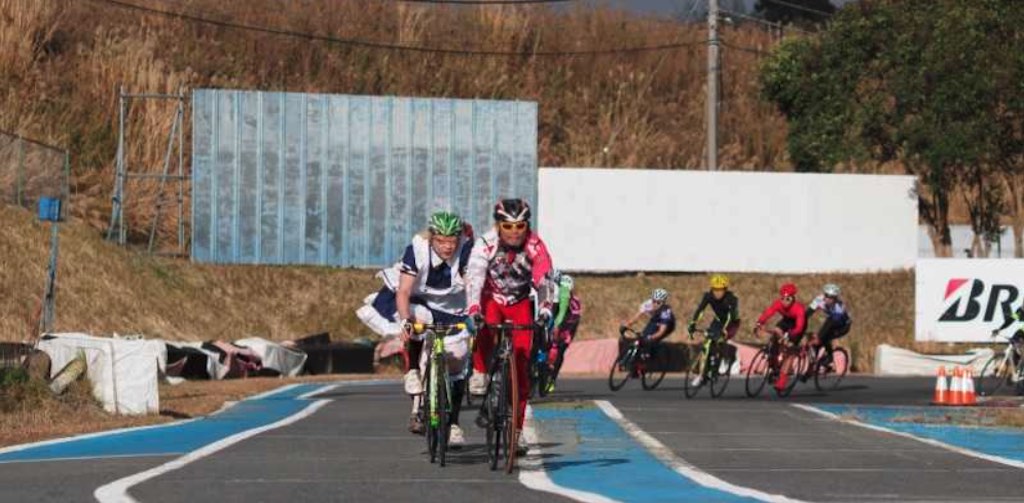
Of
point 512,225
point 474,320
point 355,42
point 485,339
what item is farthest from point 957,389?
point 355,42

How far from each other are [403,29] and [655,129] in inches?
335

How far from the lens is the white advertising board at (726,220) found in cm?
4616

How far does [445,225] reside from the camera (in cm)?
1506

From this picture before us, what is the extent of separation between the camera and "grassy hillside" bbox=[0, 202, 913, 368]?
1576 inches

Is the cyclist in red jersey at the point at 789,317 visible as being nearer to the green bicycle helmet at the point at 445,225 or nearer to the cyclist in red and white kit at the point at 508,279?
the green bicycle helmet at the point at 445,225

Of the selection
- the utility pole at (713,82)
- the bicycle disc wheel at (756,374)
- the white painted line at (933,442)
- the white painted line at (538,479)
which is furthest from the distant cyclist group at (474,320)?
the utility pole at (713,82)

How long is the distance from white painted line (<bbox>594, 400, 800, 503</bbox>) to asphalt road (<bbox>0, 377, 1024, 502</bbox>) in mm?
94

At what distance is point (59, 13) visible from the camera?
5584 cm

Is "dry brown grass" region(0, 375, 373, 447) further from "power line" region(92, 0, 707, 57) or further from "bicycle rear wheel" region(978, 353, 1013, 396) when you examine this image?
"power line" region(92, 0, 707, 57)

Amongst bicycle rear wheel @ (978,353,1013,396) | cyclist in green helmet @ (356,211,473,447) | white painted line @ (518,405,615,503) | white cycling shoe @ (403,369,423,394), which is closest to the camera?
white painted line @ (518,405,615,503)

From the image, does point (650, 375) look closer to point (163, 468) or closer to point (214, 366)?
point (214, 366)

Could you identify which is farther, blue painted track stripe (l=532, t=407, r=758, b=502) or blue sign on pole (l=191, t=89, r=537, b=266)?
blue sign on pole (l=191, t=89, r=537, b=266)

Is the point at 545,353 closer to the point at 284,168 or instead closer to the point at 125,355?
the point at 125,355

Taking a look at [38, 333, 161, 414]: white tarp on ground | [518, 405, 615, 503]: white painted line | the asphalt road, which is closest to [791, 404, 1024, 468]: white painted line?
the asphalt road
